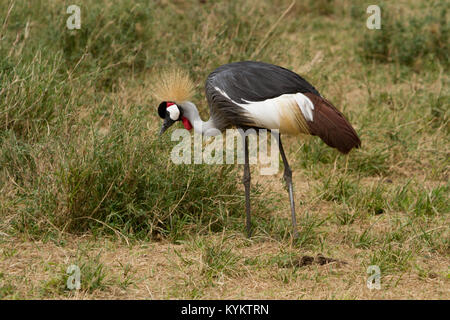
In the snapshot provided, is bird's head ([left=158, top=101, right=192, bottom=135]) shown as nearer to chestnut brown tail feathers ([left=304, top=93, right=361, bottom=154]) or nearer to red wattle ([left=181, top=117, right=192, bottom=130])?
red wattle ([left=181, top=117, right=192, bottom=130])

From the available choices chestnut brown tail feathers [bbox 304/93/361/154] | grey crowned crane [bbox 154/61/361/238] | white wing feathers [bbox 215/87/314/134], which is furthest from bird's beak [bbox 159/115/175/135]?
chestnut brown tail feathers [bbox 304/93/361/154]

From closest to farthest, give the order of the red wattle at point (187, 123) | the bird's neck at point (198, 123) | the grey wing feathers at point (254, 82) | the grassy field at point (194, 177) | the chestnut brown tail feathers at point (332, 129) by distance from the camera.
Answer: the grassy field at point (194, 177) → the chestnut brown tail feathers at point (332, 129) → the grey wing feathers at point (254, 82) → the bird's neck at point (198, 123) → the red wattle at point (187, 123)

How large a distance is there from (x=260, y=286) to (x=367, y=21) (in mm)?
4438

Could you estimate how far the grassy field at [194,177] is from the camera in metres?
3.78

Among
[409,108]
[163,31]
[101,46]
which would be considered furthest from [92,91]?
[409,108]

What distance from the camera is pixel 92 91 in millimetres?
5531

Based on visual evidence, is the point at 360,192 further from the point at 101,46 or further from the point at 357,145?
the point at 101,46

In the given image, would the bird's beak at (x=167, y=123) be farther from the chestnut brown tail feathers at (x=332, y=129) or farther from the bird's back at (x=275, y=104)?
the chestnut brown tail feathers at (x=332, y=129)

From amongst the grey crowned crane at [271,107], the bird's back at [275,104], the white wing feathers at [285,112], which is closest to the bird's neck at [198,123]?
the grey crowned crane at [271,107]

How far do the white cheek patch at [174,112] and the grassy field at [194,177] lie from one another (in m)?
0.16

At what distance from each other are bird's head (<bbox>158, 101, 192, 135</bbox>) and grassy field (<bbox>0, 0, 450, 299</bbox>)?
109 mm

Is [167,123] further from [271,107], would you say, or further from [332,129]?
[332,129]

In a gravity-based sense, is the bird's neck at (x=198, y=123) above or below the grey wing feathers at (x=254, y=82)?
below

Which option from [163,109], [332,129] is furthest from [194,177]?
[332,129]
